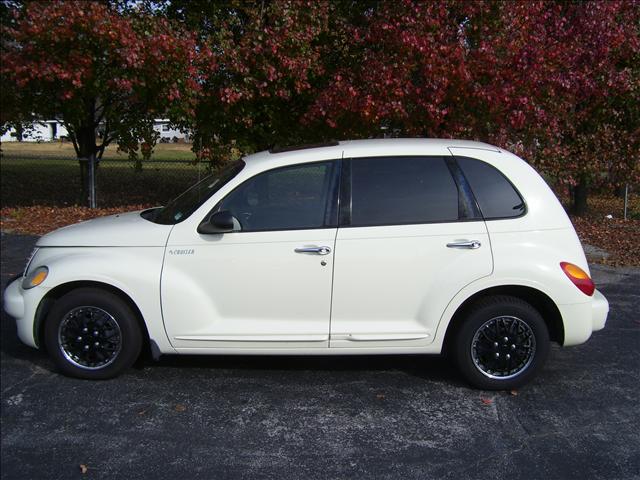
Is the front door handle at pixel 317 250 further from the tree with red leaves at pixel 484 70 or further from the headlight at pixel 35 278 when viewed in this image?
the tree with red leaves at pixel 484 70

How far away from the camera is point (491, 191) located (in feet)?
16.2

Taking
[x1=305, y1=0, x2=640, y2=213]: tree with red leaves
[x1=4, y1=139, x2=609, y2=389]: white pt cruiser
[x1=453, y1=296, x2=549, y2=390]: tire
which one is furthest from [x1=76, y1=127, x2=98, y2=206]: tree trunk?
[x1=453, y1=296, x2=549, y2=390]: tire

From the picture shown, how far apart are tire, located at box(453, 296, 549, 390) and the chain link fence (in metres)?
9.13

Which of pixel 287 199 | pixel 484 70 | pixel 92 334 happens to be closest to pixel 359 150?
pixel 287 199

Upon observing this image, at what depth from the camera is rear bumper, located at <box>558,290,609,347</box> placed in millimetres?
4828

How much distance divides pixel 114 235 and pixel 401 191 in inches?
83.2

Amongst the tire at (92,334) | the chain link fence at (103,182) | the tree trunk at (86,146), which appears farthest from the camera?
the chain link fence at (103,182)

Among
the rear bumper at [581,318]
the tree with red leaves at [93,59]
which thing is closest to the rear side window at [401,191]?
the rear bumper at [581,318]

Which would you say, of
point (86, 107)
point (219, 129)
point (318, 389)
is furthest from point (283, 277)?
point (86, 107)

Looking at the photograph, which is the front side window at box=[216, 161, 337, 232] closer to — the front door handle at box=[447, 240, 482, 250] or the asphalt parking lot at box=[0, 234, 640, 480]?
the front door handle at box=[447, 240, 482, 250]

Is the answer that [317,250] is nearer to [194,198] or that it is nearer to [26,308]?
[194,198]

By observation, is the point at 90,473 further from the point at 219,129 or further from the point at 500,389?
the point at 219,129

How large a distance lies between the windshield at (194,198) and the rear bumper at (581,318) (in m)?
2.58

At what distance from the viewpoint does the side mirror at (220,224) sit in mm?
4742
